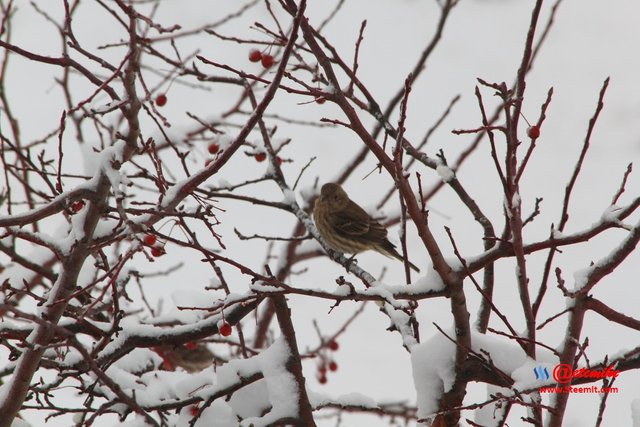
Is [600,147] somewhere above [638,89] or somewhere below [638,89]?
below

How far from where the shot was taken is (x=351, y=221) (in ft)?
20.6

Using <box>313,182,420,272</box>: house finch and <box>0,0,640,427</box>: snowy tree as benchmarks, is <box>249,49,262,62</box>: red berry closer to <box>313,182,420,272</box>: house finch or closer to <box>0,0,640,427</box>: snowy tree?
<box>0,0,640,427</box>: snowy tree

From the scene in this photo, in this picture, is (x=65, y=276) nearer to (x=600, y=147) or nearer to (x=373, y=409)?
(x=373, y=409)

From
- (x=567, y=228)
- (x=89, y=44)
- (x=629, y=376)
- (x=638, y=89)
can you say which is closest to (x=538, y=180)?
(x=567, y=228)

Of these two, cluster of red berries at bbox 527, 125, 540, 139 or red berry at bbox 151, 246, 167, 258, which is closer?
cluster of red berries at bbox 527, 125, 540, 139

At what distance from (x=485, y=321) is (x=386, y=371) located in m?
4.70

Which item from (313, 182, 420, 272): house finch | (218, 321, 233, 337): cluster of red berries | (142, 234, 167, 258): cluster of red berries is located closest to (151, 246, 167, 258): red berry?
(142, 234, 167, 258): cluster of red berries

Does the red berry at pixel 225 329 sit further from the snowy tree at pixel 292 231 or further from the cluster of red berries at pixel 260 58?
the cluster of red berries at pixel 260 58

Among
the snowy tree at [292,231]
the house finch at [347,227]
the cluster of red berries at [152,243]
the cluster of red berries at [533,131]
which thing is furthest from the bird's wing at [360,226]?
the cluster of red berries at [533,131]

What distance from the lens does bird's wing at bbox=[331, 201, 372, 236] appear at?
6234mm

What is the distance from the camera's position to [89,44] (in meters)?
11.1

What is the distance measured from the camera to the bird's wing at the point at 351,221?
6.23m

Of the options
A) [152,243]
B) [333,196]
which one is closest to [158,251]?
[152,243]

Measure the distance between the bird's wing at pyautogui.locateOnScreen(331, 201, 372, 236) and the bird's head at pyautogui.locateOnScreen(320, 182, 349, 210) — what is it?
0.08m
